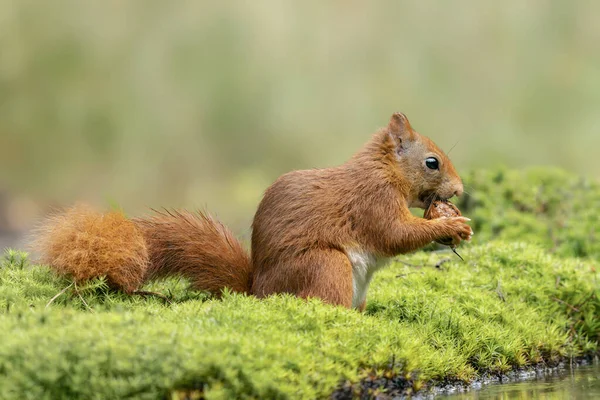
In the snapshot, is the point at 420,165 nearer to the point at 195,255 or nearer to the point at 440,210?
the point at 440,210

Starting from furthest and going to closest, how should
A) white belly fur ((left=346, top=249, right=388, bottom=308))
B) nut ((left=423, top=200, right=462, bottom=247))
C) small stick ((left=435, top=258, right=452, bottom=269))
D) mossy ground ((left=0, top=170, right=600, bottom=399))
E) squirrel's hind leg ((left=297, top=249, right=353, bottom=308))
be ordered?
1. small stick ((left=435, top=258, right=452, bottom=269))
2. nut ((left=423, top=200, right=462, bottom=247))
3. white belly fur ((left=346, top=249, right=388, bottom=308))
4. squirrel's hind leg ((left=297, top=249, right=353, bottom=308))
5. mossy ground ((left=0, top=170, right=600, bottom=399))

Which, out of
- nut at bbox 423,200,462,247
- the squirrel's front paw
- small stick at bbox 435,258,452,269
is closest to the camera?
the squirrel's front paw

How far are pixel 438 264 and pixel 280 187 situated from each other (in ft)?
5.56

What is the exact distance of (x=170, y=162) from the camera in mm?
11078

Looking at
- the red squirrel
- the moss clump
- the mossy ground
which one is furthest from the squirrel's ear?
the moss clump

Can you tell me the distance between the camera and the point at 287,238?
4.88m

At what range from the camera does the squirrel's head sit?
534cm

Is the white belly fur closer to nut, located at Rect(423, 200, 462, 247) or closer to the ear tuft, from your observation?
nut, located at Rect(423, 200, 462, 247)

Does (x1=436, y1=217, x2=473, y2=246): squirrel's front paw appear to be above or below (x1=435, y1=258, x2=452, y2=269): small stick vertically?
above

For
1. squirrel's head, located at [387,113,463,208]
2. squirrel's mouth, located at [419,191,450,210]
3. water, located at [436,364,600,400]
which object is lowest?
water, located at [436,364,600,400]

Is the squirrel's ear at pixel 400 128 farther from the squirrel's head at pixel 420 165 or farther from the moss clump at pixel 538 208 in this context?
the moss clump at pixel 538 208

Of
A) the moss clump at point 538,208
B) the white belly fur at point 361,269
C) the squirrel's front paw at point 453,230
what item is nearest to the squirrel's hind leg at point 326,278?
the white belly fur at point 361,269

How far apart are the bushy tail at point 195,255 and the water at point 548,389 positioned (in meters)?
1.38

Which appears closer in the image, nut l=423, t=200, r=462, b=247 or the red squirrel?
the red squirrel
